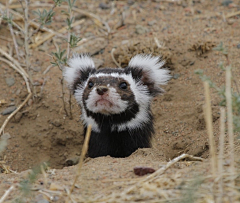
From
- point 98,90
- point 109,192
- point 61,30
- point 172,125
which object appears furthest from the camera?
point 61,30

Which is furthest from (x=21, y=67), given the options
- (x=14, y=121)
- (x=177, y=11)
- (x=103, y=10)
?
(x=177, y=11)

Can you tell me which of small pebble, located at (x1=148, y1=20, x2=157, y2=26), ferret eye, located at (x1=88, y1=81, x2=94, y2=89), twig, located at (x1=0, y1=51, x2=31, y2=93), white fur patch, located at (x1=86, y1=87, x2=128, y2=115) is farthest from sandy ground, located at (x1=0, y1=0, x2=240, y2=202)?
ferret eye, located at (x1=88, y1=81, x2=94, y2=89)

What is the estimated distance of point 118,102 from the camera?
5340mm

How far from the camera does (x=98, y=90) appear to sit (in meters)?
5.16

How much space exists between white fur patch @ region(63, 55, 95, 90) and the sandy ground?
1176mm

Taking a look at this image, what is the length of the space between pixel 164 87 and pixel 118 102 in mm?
2324

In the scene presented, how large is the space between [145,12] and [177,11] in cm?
71

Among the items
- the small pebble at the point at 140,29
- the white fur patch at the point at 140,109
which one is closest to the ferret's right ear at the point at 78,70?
the white fur patch at the point at 140,109

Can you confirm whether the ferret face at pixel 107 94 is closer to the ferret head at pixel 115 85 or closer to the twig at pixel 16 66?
the ferret head at pixel 115 85

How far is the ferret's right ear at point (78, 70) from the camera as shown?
244 inches

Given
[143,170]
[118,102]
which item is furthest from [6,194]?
[118,102]

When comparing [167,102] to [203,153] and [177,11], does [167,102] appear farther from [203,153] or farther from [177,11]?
[177,11]

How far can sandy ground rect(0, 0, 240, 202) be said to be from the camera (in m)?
6.72

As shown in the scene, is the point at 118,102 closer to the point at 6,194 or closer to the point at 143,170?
the point at 143,170
